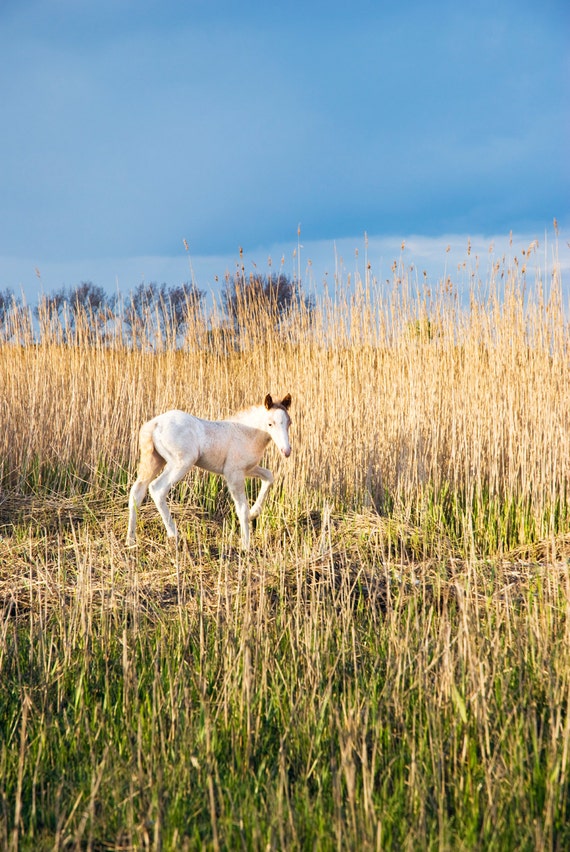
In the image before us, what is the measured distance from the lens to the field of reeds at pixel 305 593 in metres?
2.18

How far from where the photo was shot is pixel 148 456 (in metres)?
5.00

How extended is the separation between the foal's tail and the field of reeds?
53cm

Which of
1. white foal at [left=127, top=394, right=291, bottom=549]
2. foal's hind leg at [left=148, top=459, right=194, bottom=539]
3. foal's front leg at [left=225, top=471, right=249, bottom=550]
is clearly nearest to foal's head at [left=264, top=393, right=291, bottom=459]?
white foal at [left=127, top=394, right=291, bottom=549]

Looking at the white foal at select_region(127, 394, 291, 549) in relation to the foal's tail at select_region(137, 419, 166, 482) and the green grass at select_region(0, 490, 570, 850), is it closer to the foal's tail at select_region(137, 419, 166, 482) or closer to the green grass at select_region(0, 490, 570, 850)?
the foal's tail at select_region(137, 419, 166, 482)

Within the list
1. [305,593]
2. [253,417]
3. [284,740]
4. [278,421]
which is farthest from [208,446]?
[284,740]

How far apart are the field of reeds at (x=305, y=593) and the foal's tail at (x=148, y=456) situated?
1.73 ft

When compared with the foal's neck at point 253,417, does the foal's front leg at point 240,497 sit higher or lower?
lower

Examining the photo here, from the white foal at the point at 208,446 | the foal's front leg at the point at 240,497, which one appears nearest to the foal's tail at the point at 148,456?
the white foal at the point at 208,446

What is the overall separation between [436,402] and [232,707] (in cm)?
436

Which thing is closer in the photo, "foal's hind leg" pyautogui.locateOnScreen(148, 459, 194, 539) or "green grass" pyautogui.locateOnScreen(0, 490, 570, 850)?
"green grass" pyautogui.locateOnScreen(0, 490, 570, 850)

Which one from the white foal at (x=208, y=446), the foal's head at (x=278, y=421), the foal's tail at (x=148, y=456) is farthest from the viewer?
the foal's tail at (x=148, y=456)

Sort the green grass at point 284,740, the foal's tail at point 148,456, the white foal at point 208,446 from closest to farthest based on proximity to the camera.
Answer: the green grass at point 284,740 → the white foal at point 208,446 → the foal's tail at point 148,456

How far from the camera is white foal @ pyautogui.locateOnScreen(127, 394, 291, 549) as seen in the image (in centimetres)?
479

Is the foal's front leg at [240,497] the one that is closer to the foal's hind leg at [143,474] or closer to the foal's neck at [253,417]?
the foal's neck at [253,417]
